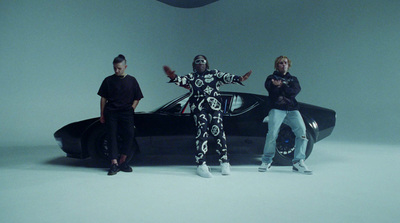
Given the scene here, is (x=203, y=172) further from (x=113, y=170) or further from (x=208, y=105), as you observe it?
(x=113, y=170)

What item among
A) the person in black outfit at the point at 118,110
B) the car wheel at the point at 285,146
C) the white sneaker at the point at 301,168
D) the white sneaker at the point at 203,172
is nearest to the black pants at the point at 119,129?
the person in black outfit at the point at 118,110

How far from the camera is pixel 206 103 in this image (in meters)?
3.64

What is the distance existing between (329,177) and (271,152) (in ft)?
2.30

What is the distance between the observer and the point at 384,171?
3.54 meters

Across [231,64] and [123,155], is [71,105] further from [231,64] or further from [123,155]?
[231,64]

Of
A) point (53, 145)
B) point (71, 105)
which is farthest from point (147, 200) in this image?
point (71, 105)

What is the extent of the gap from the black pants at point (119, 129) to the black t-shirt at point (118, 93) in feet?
0.24

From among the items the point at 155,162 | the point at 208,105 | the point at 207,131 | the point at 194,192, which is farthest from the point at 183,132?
the point at 194,192

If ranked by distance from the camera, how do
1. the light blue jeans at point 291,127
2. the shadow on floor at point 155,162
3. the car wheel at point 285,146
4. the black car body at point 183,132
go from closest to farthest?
the light blue jeans at point 291,127, the black car body at point 183,132, the car wheel at point 285,146, the shadow on floor at point 155,162

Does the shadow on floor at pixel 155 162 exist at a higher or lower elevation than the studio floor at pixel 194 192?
lower

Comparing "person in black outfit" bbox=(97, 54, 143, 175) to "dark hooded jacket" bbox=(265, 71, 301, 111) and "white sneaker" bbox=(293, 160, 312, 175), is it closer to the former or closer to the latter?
"dark hooded jacket" bbox=(265, 71, 301, 111)

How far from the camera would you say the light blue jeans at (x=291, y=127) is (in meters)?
3.56

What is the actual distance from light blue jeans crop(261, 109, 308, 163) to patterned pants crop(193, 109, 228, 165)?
0.54 meters

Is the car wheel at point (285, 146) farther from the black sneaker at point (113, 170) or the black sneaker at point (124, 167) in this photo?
the black sneaker at point (113, 170)
